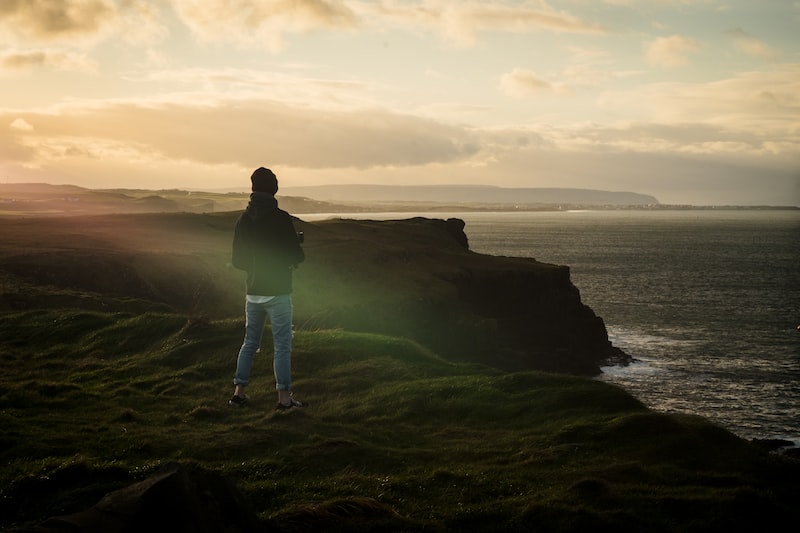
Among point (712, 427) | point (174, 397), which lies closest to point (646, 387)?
point (712, 427)

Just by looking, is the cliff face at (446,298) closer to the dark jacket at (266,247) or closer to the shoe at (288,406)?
the shoe at (288,406)

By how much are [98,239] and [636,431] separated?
139 feet

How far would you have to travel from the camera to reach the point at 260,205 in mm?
12453

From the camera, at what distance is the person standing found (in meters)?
12.5

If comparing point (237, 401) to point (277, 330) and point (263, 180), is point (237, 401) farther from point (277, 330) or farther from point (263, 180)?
point (263, 180)

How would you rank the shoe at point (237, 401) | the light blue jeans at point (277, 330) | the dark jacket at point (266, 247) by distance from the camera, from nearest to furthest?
the dark jacket at point (266, 247) → the light blue jeans at point (277, 330) → the shoe at point (237, 401)

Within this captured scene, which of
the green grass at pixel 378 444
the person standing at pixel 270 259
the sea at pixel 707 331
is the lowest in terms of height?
the sea at pixel 707 331

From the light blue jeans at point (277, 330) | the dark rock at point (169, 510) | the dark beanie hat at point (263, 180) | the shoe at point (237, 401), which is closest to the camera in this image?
the dark rock at point (169, 510)

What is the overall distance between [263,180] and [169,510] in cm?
739

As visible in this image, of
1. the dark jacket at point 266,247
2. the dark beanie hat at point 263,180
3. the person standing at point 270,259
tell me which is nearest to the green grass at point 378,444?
the person standing at point 270,259

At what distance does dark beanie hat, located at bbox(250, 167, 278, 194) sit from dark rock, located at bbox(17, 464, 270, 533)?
6.72 meters

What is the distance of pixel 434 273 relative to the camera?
161 feet

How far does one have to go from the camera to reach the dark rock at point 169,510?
571cm

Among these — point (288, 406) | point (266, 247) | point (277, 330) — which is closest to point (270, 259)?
point (266, 247)
